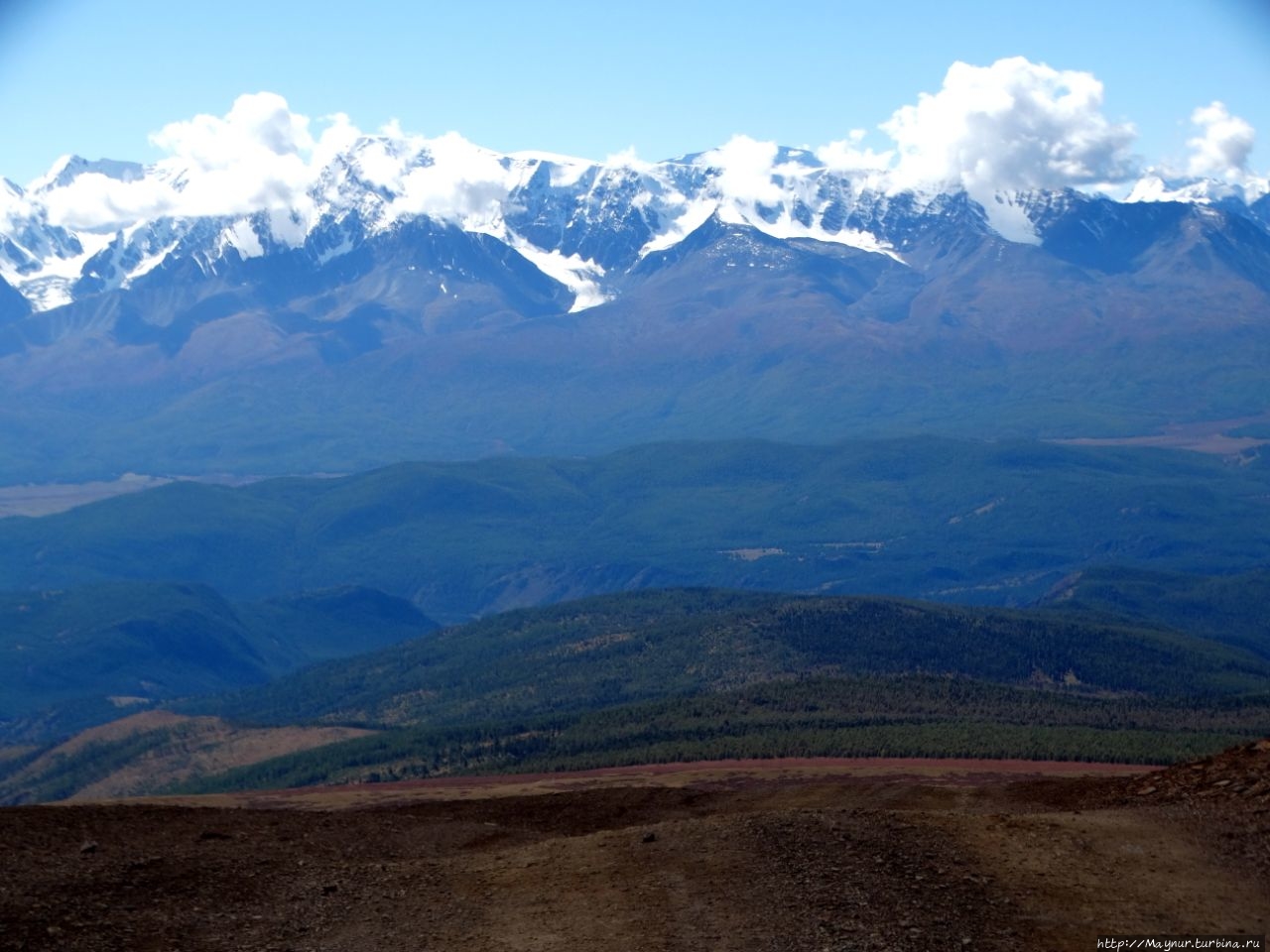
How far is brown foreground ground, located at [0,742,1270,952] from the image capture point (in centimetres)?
2420

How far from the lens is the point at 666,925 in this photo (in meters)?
24.5

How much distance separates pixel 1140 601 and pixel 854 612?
215 feet

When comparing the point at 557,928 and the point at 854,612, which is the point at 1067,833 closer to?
the point at 557,928

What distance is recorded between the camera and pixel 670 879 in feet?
87.2

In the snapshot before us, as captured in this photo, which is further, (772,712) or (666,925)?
(772,712)

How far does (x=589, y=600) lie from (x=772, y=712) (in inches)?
2930

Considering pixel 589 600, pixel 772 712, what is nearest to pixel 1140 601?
pixel 589 600

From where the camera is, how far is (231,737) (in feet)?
360

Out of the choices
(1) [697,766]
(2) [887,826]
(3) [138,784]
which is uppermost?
(2) [887,826]

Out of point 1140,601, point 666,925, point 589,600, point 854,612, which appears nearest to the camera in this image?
point 666,925

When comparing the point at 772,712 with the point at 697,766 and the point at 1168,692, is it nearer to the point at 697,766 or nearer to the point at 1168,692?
the point at 697,766

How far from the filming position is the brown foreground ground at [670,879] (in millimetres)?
Result: 24203

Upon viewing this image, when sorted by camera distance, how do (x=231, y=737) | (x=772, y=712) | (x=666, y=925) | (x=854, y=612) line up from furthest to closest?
(x=854, y=612) → (x=231, y=737) → (x=772, y=712) → (x=666, y=925)

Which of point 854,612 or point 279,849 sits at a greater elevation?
point 279,849
